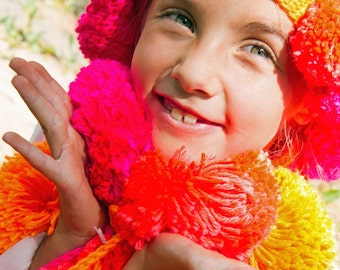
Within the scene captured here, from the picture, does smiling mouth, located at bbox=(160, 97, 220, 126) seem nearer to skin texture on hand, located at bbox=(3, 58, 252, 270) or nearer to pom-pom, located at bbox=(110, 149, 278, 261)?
pom-pom, located at bbox=(110, 149, 278, 261)

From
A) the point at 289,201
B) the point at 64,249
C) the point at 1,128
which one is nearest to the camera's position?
the point at 64,249

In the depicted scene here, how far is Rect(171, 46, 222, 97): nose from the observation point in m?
1.26

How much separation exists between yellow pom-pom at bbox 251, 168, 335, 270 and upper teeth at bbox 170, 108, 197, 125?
33 cm

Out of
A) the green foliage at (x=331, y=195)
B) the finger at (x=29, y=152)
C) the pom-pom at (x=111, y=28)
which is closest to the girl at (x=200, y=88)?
the finger at (x=29, y=152)

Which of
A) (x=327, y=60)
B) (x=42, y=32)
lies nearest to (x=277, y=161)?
(x=327, y=60)

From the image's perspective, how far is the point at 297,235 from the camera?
145cm

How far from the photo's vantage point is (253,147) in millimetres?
1400

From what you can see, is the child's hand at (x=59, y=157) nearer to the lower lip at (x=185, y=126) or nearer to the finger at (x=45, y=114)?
the finger at (x=45, y=114)

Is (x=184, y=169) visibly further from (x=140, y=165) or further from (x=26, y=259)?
(x=26, y=259)

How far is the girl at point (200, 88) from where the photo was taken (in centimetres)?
126

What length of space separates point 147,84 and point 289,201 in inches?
18.4

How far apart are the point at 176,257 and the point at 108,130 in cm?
34

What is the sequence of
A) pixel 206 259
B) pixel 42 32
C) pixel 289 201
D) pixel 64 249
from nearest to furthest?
pixel 206 259, pixel 64 249, pixel 289 201, pixel 42 32

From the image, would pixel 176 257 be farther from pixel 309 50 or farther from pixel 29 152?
pixel 309 50
